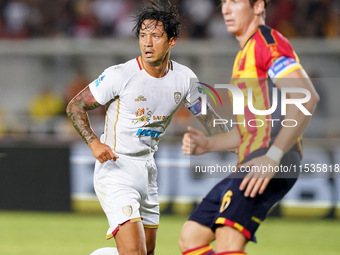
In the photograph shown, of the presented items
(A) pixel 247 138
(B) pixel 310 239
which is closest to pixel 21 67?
(B) pixel 310 239

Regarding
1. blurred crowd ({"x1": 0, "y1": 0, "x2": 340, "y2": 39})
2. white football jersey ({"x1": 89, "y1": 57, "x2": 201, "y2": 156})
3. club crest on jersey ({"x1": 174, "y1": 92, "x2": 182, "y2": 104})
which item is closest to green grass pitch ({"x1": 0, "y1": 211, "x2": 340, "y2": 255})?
white football jersey ({"x1": 89, "y1": 57, "x2": 201, "y2": 156})

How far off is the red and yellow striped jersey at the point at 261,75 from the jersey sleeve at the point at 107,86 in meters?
0.93

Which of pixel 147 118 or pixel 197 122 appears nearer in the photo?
pixel 147 118

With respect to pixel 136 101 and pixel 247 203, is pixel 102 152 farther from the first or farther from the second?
pixel 247 203

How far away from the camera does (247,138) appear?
10.6 feet

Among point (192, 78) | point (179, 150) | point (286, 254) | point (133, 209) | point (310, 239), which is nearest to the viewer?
point (133, 209)

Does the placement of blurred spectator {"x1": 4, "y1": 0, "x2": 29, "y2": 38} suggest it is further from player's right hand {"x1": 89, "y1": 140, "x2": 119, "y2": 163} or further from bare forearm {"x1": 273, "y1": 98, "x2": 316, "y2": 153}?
bare forearm {"x1": 273, "y1": 98, "x2": 316, "y2": 153}

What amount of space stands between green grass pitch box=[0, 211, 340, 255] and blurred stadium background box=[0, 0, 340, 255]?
0.04m

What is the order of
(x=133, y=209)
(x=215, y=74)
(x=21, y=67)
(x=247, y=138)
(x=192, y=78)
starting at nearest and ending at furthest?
(x=247, y=138) → (x=133, y=209) → (x=192, y=78) → (x=215, y=74) → (x=21, y=67)

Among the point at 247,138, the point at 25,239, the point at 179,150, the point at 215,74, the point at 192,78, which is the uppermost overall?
the point at 192,78

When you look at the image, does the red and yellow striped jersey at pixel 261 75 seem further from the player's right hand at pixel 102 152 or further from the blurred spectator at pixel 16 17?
the blurred spectator at pixel 16 17

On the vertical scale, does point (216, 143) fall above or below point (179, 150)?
above

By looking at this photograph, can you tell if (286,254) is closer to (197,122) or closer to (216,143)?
(197,122)

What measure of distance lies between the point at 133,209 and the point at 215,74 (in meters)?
7.28
